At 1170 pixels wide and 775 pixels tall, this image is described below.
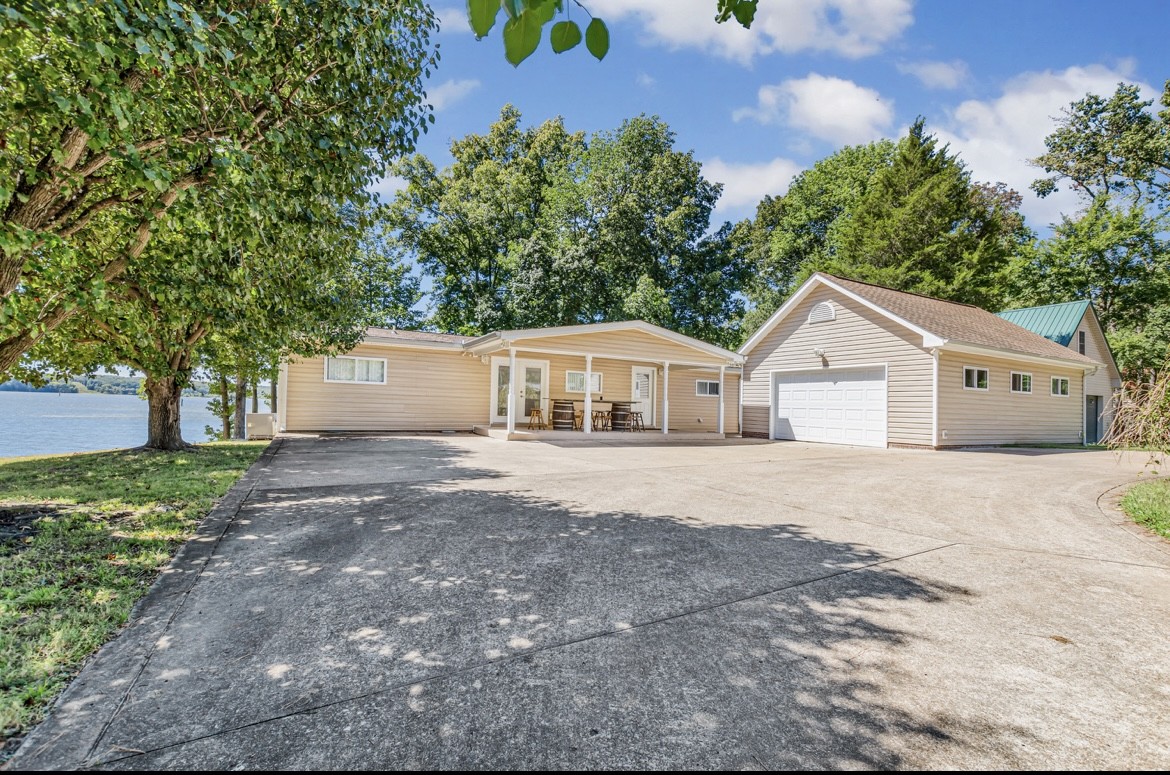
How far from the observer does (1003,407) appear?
14344 mm

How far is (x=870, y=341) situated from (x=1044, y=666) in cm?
1316

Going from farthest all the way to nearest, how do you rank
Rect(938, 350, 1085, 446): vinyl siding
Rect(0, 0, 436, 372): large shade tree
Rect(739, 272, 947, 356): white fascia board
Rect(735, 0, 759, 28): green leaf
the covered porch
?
the covered porch < Rect(938, 350, 1085, 446): vinyl siding < Rect(739, 272, 947, 356): white fascia board < Rect(0, 0, 436, 372): large shade tree < Rect(735, 0, 759, 28): green leaf

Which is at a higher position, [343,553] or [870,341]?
[870,341]

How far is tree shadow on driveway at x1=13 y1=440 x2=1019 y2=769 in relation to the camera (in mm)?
1761

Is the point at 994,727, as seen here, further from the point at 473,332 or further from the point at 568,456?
the point at 473,332

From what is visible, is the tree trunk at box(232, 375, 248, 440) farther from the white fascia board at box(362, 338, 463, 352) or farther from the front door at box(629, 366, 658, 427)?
the front door at box(629, 366, 658, 427)

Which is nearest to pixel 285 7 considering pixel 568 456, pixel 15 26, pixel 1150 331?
pixel 15 26

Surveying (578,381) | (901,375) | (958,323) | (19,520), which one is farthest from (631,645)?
(958,323)

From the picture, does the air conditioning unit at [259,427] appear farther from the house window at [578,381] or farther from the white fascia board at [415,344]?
the house window at [578,381]

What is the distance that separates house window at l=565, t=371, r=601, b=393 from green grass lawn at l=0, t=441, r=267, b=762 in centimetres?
1030

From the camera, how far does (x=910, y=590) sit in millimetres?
3295

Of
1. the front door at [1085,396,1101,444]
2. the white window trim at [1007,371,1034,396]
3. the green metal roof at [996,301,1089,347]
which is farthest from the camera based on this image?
the front door at [1085,396,1101,444]

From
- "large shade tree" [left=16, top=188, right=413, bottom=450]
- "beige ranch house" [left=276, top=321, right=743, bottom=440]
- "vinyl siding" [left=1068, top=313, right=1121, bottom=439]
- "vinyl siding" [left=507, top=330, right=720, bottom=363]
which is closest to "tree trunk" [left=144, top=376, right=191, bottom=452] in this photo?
"large shade tree" [left=16, top=188, right=413, bottom=450]

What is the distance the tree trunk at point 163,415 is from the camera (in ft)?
33.3
